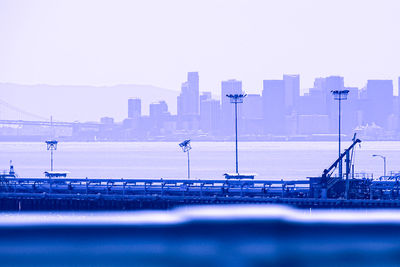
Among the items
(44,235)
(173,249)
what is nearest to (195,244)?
(173,249)

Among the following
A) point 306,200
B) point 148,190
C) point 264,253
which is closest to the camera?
point 264,253

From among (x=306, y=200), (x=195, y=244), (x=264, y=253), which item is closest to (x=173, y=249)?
(x=195, y=244)

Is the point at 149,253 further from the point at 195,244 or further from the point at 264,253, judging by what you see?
the point at 264,253

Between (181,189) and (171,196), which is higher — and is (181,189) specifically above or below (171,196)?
above

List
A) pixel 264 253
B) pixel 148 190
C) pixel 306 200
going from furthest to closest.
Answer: pixel 148 190, pixel 306 200, pixel 264 253

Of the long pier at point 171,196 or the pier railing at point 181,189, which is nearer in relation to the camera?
the long pier at point 171,196

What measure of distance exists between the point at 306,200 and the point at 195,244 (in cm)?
4366

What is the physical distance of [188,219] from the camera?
135 inches

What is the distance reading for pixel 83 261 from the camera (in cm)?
348

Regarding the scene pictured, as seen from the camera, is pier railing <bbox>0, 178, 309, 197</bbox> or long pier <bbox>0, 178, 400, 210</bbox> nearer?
long pier <bbox>0, 178, 400, 210</bbox>

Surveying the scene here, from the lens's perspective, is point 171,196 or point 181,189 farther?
point 181,189

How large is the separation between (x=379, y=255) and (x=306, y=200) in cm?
4357

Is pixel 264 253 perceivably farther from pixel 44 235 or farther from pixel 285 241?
pixel 44 235

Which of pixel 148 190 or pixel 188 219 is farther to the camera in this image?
pixel 148 190
